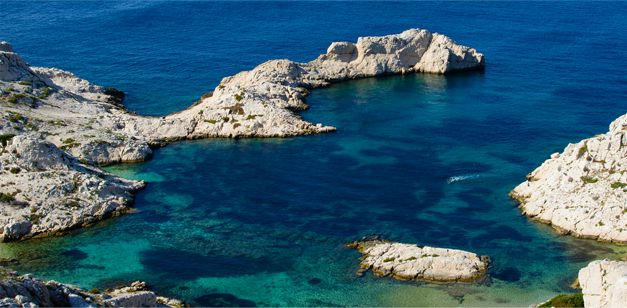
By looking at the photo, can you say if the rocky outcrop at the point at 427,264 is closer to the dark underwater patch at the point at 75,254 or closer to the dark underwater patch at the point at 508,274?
the dark underwater patch at the point at 508,274

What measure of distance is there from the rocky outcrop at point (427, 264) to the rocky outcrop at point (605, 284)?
1422cm

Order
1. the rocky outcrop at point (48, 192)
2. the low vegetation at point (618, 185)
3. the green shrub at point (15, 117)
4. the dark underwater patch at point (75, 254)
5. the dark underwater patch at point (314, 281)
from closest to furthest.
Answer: the dark underwater patch at point (314, 281) → the dark underwater patch at point (75, 254) → the low vegetation at point (618, 185) → the rocky outcrop at point (48, 192) → the green shrub at point (15, 117)

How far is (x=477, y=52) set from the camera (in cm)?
16675

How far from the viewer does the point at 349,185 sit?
105m

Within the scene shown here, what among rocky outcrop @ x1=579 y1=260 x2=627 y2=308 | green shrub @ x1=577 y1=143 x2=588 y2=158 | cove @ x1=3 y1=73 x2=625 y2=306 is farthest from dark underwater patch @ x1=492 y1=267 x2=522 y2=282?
green shrub @ x1=577 y1=143 x2=588 y2=158

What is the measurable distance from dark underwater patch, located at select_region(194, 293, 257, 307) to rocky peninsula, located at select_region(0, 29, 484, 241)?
79.9 feet

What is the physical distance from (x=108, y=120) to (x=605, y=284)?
3303 inches

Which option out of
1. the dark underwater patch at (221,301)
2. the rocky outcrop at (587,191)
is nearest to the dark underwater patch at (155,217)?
the dark underwater patch at (221,301)

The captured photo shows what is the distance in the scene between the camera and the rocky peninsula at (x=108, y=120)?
95250mm

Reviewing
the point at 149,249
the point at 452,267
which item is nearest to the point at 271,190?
the point at 149,249

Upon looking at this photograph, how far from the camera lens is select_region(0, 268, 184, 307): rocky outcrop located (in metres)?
52.8

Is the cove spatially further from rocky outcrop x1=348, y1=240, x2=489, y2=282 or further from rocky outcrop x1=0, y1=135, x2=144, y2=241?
rocky outcrop x1=0, y1=135, x2=144, y2=241

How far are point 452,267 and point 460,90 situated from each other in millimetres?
73888

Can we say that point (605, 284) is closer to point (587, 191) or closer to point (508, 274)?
point (508, 274)
